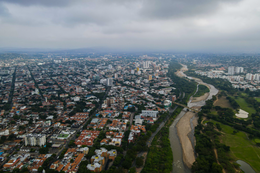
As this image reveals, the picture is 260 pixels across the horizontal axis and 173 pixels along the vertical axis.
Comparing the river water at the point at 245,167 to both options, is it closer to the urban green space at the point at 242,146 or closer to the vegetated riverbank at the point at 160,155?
the urban green space at the point at 242,146

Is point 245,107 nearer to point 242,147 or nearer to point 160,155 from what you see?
point 242,147

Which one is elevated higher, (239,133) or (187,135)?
(239,133)

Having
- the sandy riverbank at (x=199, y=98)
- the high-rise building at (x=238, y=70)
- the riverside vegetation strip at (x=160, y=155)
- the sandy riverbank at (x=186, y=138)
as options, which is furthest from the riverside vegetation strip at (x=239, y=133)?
the high-rise building at (x=238, y=70)

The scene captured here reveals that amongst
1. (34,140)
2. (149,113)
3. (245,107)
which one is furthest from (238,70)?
(34,140)

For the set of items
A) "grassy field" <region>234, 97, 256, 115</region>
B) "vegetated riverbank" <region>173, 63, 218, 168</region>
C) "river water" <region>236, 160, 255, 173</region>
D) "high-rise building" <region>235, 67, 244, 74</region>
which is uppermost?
"high-rise building" <region>235, 67, 244, 74</region>

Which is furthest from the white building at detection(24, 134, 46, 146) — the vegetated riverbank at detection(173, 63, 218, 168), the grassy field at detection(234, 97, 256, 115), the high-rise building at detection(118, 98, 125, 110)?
the grassy field at detection(234, 97, 256, 115)

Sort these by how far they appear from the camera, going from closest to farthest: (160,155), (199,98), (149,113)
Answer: (160,155), (149,113), (199,98)

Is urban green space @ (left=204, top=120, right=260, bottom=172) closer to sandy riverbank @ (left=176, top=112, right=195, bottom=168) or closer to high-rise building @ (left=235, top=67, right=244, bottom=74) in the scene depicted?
sandy riverbank @ (left=176, top=112, right=195, bottom=168)
